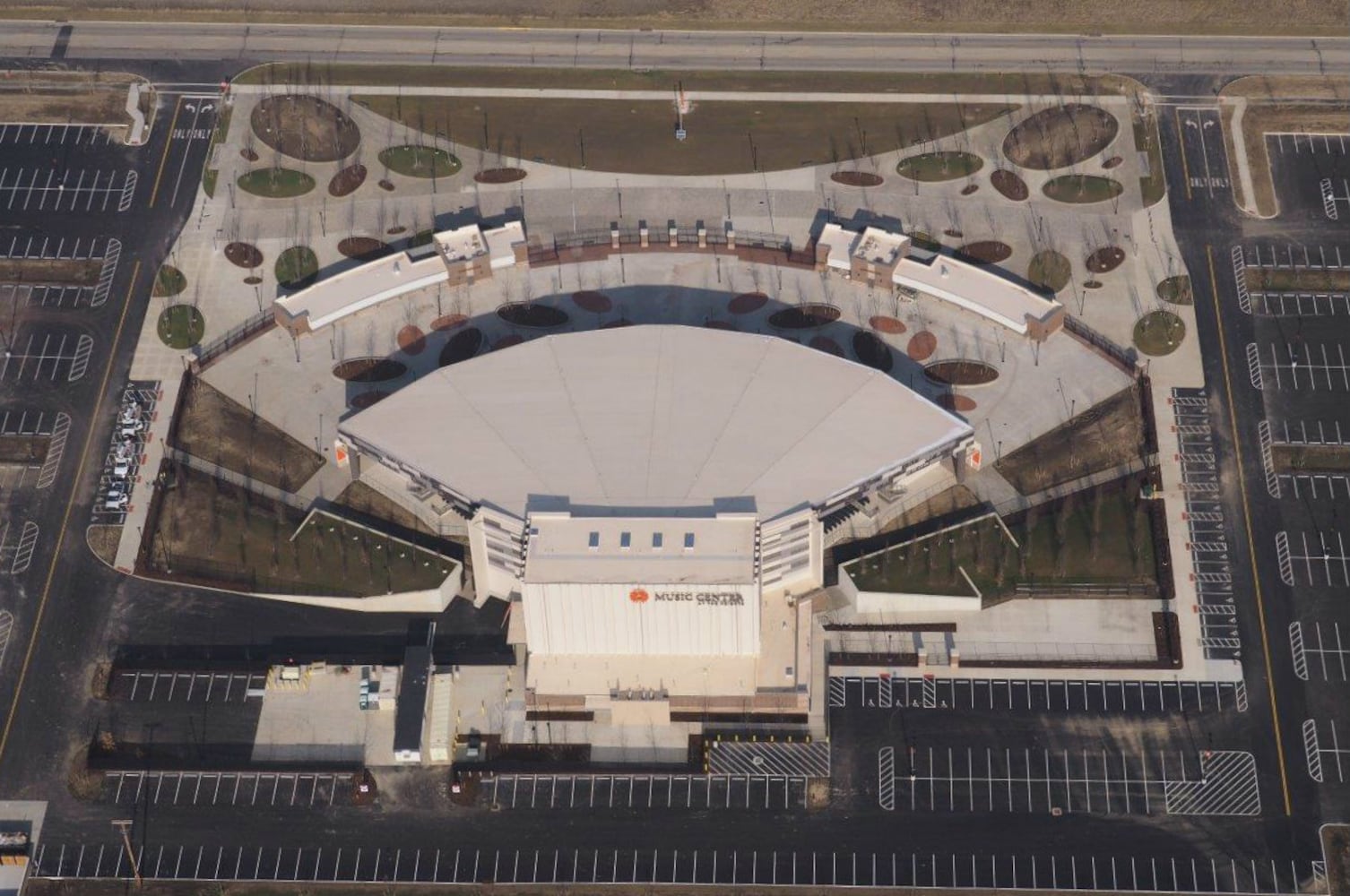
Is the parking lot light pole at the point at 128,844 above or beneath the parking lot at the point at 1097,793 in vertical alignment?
beneath

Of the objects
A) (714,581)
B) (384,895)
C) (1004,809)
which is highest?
(714,581)

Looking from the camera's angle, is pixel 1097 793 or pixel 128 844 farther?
pixel 1097 793

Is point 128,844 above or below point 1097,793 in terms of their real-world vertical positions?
below

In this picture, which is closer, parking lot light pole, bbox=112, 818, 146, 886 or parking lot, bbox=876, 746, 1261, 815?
parking lot light pole, bbox=112, 818, 146, 886

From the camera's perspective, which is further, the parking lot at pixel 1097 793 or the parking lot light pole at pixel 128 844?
the parking lot at pixel 1097 793

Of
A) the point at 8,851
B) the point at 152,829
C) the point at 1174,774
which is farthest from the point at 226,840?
the point at 1174,774

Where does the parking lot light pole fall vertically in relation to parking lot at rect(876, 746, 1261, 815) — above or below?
below

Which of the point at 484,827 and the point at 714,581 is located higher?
the point at 714,581

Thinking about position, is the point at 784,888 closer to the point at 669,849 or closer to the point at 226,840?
the point at 669,849
